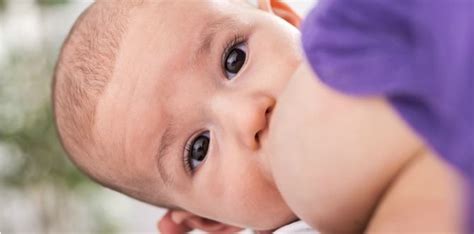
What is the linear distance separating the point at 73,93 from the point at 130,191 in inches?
6.6

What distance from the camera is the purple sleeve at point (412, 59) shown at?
419 millimetres

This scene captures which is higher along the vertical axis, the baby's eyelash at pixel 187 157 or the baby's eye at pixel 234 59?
the baby's eye at pixel 234 59

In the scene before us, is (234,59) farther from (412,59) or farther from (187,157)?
(412,59)

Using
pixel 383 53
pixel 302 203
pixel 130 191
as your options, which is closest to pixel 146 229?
pixel 130 191

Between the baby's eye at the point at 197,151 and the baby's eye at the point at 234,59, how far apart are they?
8 cm

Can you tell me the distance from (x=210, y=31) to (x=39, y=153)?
4.15 ft

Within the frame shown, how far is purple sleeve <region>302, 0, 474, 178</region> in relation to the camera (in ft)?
1.38

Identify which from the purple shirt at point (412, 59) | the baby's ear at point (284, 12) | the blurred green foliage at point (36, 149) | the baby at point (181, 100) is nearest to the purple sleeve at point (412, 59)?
the purple shirt at point (412, 59)

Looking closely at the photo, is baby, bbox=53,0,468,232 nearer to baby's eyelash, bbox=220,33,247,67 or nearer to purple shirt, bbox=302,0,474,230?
baby's eyelash, bbox=220,33,247,67

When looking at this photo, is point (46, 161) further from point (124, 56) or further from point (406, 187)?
point (406, 187)

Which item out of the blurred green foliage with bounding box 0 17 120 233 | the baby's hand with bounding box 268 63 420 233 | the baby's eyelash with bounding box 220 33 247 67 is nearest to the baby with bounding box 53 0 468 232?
the baby's eyelash with bounding box 220 33 247 67

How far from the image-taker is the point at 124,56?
922 mm

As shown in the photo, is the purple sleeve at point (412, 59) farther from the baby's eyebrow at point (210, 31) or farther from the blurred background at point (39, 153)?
the blurred background at point (39, 153)

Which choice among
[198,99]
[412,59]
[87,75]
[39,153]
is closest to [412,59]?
[412,59]
